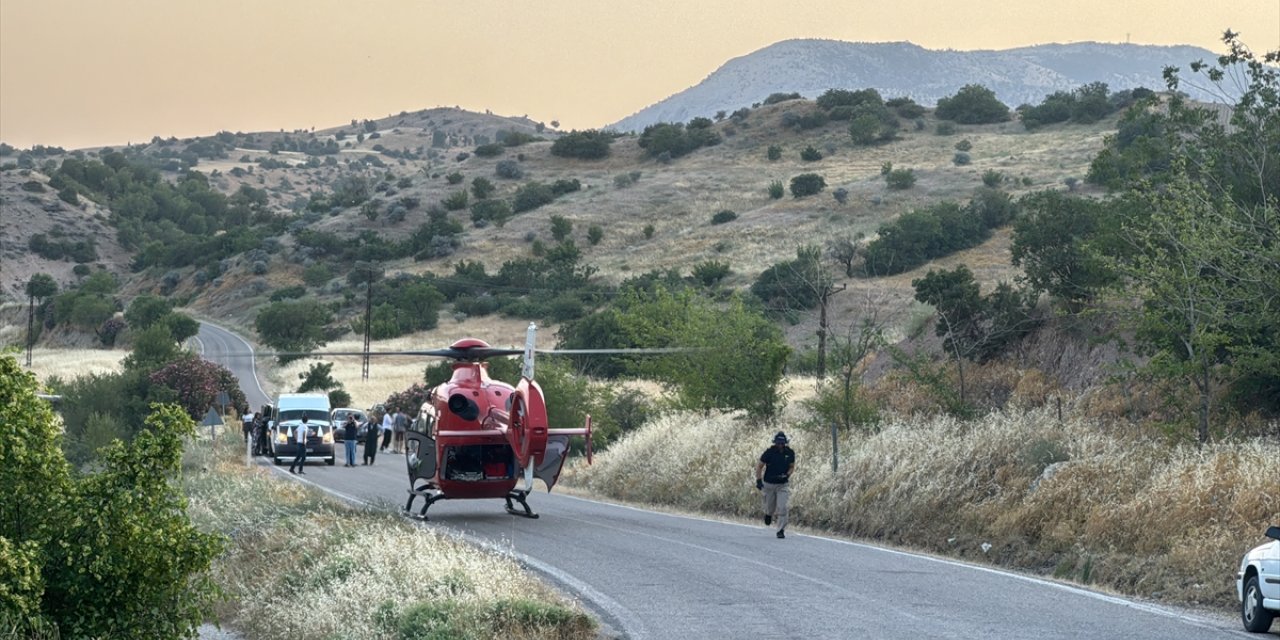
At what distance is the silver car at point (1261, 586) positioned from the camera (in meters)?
12.4

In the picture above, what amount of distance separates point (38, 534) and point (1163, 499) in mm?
13309

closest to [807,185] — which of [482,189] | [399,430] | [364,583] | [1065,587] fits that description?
[482,189]

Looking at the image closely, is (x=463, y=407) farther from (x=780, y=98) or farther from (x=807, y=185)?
(x=780, y=98)

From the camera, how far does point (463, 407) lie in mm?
23500

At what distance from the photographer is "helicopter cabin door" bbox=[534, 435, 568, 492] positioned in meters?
23.5

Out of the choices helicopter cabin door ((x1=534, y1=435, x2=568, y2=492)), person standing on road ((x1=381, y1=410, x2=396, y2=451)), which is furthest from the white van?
helicopter cabin door ((x1=534, y1=435, x2=568, y2=492))

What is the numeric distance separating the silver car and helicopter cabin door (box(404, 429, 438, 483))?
45.0 feet

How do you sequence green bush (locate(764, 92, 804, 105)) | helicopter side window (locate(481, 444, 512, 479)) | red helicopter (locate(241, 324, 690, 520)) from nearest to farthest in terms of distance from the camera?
red helicopter (locate(241, 324, 690, 520)), helicopter side window (locate(481, 444, 512, 479)), green bush (locate(764, 92, 804, 105))

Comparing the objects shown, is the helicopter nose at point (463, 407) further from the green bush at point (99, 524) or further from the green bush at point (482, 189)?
the green bush at point (482, 189)

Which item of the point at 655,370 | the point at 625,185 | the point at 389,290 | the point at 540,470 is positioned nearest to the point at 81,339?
the point at 389,290

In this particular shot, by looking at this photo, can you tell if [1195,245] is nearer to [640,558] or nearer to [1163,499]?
[1163,499]

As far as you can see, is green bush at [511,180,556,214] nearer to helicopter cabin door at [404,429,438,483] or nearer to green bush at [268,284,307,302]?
green bush at [268,284,307,302]

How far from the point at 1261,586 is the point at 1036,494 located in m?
7.38

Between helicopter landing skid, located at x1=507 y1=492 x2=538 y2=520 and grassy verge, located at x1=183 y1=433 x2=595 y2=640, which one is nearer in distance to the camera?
grassy verge, located at x1=183 y1=433 x2=595 y2=640
